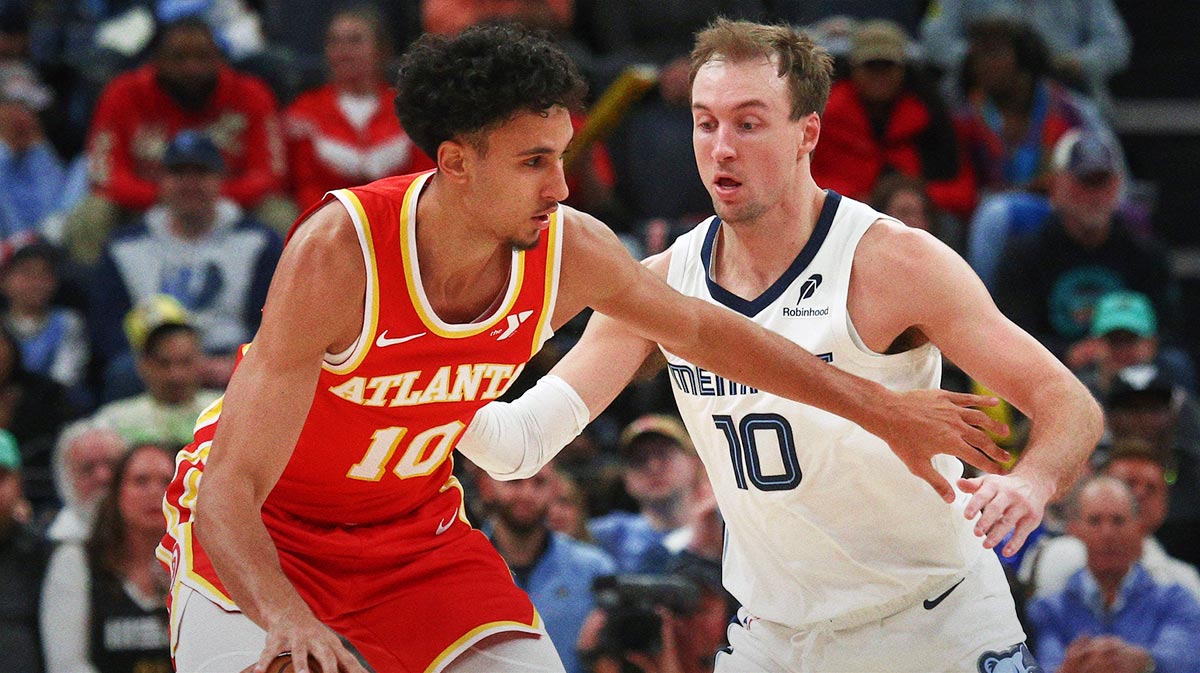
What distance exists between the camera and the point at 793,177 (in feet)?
14.0

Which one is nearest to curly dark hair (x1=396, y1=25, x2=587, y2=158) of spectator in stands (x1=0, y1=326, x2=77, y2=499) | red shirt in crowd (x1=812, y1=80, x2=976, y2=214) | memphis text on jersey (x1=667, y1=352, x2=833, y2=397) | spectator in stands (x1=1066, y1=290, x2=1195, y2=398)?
memphis text on jersey (x1=667, y1=352, x2=833, y2=397)

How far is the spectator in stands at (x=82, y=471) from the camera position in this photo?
7.18m

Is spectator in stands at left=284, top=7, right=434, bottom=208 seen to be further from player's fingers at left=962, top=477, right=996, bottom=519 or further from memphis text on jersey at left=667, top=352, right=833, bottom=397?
player's fingers at left=962, top=477, right=996, bottom=519

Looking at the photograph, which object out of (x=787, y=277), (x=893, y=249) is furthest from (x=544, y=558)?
(x=893, y=249)

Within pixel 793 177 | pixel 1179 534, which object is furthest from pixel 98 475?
pixel 1179 534

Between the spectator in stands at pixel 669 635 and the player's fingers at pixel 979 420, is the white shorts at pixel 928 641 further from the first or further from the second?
the spectator in stands at pixel 669 635

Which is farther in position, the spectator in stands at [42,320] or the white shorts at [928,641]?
the spectator in stands at [42,320]

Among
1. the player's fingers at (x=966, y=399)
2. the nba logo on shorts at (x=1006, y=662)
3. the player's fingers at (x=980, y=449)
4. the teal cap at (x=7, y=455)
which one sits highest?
the player's fingers at (x=966, y=399)

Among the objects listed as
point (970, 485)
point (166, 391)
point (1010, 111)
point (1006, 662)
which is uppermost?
point (1010, 111)

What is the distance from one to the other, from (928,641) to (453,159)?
1.63m

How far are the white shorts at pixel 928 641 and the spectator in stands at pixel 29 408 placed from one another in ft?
15.6

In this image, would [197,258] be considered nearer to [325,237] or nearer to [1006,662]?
[325,237]

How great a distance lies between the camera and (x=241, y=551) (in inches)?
133

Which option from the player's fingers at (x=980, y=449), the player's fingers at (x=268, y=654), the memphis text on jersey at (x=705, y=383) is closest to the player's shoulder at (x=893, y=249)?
the memphis text on jersey at (x=705, y=383)
